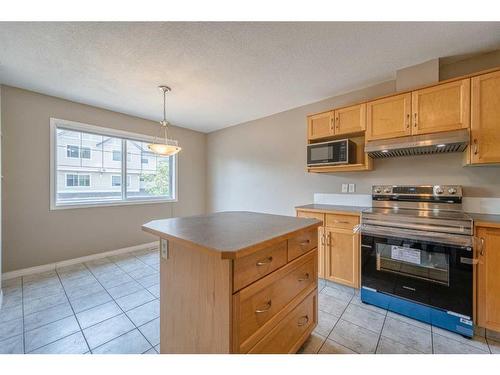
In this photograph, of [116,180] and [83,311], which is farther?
[116,180]

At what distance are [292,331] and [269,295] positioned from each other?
42 centimetres

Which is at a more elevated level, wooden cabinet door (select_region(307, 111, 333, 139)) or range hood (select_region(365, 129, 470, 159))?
wooden cabinet door (select_region(307, 111, 333, 139))

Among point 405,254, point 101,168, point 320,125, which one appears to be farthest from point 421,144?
point 101,168

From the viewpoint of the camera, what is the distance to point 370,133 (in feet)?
7.55

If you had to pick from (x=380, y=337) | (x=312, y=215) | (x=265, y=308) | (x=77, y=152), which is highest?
(x=77, y=152)

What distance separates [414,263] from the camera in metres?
1.86

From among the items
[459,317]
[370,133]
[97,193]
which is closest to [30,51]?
[97,193]

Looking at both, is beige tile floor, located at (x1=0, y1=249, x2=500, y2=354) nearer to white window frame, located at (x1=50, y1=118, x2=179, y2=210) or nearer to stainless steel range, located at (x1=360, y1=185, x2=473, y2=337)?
stainless steel range, located at (x1=360, y1=185, x2=473, y2=337)

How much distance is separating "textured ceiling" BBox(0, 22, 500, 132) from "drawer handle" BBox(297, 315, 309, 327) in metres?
2.12

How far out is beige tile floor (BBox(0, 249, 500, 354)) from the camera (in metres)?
1.56

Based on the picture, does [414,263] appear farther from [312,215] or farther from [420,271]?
[312,215]

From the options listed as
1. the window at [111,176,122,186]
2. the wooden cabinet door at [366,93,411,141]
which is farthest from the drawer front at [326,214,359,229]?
the window at [111,176,122,186]

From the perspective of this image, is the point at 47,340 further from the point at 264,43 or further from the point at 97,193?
the point at 264,43

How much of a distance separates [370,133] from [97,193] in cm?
398
